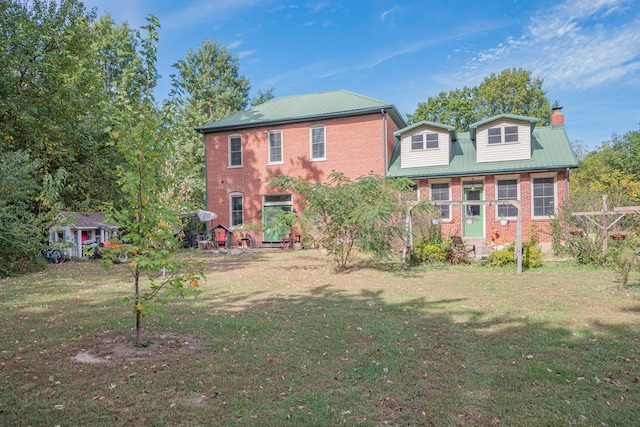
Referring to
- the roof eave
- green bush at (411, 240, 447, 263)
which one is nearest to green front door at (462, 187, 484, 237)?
green bush at (411, 240, 447, 263)

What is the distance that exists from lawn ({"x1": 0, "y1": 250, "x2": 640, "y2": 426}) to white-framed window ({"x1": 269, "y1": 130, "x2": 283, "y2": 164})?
46.3 feet

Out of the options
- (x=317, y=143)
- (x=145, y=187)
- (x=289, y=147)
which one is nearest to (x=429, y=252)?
(x=317, y=143)

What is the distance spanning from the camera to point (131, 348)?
16.2 feet

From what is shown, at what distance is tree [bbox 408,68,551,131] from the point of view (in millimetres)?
33500

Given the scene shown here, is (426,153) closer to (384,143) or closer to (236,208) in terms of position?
(384,143)

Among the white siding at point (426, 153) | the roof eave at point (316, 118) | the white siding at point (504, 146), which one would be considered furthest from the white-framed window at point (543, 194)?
the roof eave at point (316, 118)

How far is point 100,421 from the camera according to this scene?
10.5 feet

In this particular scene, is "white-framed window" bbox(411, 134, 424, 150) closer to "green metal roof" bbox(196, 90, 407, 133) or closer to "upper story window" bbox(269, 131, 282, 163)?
"green metal roof" bbox(196, 90, 407, 133)

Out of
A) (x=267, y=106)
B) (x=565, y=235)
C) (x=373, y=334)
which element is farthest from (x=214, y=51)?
(x=373, y=334)

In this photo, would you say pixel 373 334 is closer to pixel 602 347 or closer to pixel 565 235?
pixel 602 347

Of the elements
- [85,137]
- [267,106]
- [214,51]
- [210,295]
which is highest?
[214,51]

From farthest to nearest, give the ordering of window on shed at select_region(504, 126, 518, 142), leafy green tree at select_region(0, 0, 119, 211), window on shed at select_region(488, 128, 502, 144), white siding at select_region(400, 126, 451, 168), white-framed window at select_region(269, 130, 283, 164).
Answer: white-framed window at select_region(269, 130, 283, 164) < white siding at select_region(400, 126, 451, 168) < window on shed at select_region(488, 128, 502, 144) < window on shed at select_region(504, 126, 518, 142) < leafy green tree at select_region(0, 0, 119, 211)

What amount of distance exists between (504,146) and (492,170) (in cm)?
150

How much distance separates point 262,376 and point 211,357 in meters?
0.89
